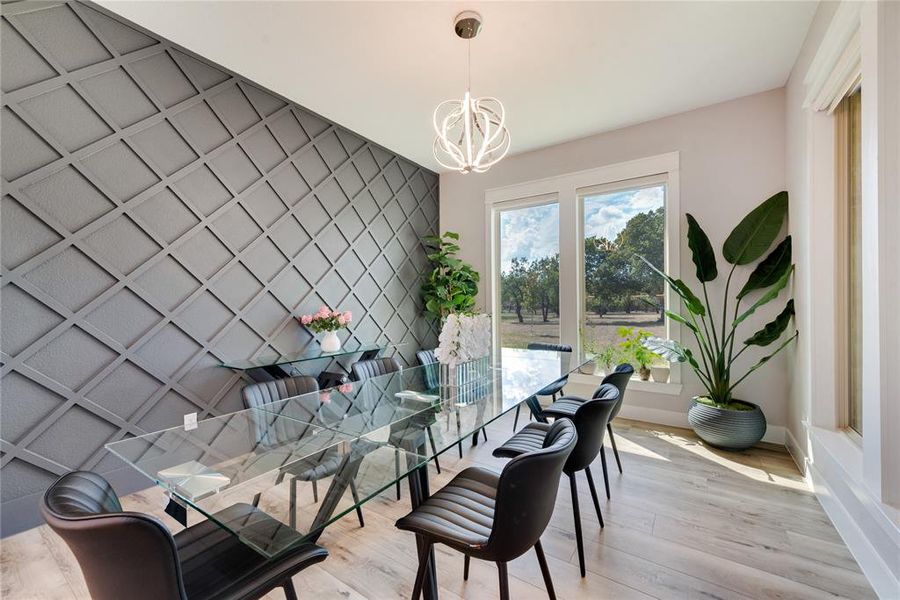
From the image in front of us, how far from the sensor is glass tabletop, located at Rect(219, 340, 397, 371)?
288 cm

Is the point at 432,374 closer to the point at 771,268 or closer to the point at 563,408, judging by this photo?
the point at 563,408

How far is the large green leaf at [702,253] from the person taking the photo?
330cm

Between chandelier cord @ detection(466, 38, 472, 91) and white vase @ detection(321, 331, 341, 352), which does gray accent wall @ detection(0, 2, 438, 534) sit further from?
chandelier cord @ detection(466, 38, 472, 91)

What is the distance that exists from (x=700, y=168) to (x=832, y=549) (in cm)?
299

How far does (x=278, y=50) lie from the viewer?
2619 mm

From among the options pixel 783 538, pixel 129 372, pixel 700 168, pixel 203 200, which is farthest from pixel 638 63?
pixel 129 372

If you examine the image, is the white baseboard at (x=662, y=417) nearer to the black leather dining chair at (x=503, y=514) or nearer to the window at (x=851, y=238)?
the window at (x=851, y=238)

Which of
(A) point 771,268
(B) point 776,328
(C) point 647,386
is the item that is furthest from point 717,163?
(C) point 647,386

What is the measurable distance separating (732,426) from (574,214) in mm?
2470

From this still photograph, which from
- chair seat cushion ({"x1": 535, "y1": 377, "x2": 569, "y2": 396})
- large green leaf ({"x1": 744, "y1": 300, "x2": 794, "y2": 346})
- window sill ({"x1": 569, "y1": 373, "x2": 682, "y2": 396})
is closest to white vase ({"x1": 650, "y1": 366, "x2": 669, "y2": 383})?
window sill ({"x1": 569, "y1": 373, "x2": 682, "y2": 396})

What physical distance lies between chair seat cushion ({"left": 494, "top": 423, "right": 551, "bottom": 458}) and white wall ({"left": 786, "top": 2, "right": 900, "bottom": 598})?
134 cm

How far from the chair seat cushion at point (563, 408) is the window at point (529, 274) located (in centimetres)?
160

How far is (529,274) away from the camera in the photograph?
15.2 feet

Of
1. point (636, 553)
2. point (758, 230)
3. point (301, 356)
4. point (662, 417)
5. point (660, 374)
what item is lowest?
point (636, 553)
